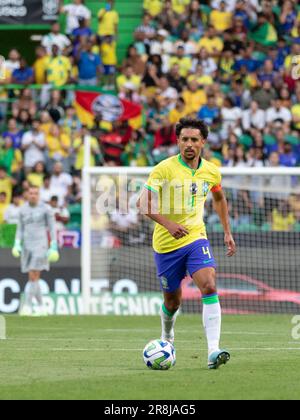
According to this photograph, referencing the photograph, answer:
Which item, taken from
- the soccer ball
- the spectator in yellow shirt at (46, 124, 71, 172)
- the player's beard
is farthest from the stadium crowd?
the soccer ball

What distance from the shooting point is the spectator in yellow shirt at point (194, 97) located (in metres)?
27.5

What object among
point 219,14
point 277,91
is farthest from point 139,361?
point 219,14

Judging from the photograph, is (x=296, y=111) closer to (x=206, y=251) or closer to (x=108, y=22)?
(x=108, y=22)

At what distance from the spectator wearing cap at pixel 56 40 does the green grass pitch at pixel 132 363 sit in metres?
11.2

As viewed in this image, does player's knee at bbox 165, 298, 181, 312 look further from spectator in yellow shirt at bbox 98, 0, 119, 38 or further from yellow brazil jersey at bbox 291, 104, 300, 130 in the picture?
spectator in yellow shirt at bbox 98, 0, 119, 38

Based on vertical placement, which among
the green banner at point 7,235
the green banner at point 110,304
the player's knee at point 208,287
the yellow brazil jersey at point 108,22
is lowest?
the player's knee at point 208,287

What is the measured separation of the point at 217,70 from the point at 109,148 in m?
3.88

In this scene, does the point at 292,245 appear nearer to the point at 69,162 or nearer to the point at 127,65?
the point at 69,162

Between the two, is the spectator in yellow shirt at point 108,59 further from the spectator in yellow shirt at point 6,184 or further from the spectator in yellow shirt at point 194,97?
the spectator in yellow shirt at point 6,184

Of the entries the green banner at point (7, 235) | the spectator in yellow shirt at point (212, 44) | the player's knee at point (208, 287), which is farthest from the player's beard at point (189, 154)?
the spectator in yellow shirt at point (212, 44)

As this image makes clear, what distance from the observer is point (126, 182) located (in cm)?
2331

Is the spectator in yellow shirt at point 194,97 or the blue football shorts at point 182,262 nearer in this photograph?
the blue football shorts at point 182,262

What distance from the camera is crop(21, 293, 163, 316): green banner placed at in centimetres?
2242

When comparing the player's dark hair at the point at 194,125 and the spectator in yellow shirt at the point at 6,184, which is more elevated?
the spectator in yellow shirt at the point at 6,184
